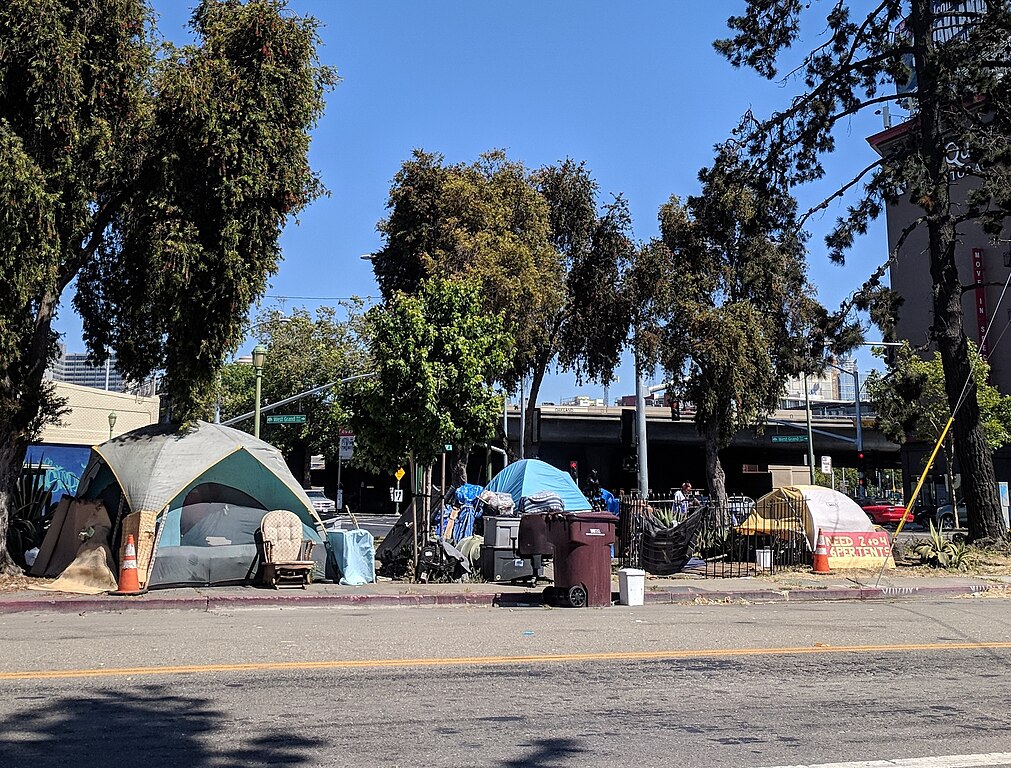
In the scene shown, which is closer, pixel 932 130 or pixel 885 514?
pixel 932 130

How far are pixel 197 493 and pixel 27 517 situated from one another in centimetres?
382

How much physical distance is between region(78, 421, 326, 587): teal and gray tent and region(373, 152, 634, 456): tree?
1121 cm

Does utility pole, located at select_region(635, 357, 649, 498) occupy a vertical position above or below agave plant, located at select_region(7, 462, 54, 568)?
above

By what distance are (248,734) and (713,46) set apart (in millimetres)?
20498

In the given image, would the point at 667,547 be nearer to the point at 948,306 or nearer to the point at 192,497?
the point at 948,306

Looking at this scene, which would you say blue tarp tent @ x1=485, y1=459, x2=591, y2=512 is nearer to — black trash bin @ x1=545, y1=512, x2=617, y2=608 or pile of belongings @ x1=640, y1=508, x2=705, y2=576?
pile of belongings @ x1=640, y1=508, x2=705, y2=576

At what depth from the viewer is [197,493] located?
52.2 ft

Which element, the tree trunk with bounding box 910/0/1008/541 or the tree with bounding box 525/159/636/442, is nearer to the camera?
the tree trunk with bounding box 910/0/1008/541

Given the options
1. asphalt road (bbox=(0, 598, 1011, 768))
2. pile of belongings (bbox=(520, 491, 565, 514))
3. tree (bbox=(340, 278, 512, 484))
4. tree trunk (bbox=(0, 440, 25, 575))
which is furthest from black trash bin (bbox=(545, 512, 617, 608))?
tree trunk (bbox=(0, 440, 25, 575))

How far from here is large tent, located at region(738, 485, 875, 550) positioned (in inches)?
749

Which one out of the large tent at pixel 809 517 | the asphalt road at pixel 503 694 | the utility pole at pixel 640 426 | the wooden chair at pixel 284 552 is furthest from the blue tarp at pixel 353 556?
the utility pole at pixel 640 426

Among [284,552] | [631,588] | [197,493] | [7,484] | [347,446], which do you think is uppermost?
[347,446]

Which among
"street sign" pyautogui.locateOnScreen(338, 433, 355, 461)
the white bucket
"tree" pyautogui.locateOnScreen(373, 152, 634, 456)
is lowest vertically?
the white bucket

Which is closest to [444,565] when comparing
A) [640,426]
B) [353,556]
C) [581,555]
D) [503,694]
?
[353,556]
